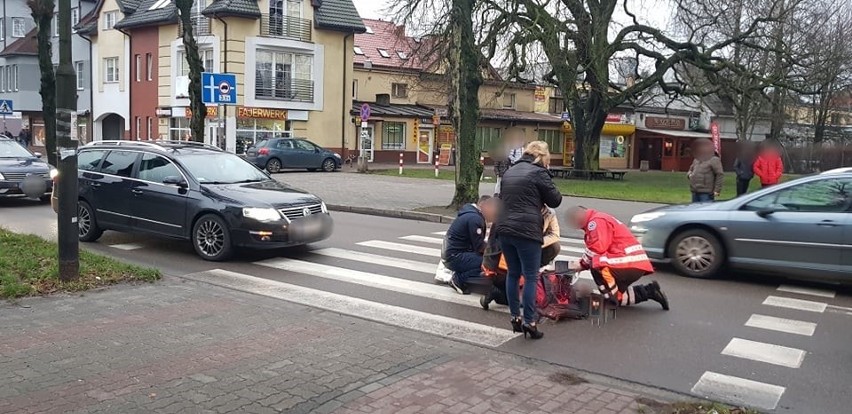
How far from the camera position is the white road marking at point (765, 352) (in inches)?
237

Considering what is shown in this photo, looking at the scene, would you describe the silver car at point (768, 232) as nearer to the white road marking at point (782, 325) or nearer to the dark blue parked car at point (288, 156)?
the white road marking at point (782, 325)

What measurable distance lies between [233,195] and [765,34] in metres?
24.6

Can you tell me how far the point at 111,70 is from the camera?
1753 inches

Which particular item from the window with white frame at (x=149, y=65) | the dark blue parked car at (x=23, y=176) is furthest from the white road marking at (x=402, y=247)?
the window with white frame at (x=149, y=65)

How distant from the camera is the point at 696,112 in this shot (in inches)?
2304

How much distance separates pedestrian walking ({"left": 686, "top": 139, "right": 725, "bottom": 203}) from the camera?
1318 cm

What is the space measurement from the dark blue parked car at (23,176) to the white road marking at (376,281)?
8.73 metres

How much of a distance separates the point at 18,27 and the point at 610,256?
212ft

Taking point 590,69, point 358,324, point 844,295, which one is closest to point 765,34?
point 590,69

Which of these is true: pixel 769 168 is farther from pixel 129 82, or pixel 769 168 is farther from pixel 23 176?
pixel 129 82

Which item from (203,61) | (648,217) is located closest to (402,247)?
(648,217)

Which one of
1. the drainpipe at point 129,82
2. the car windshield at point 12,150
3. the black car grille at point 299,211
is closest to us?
the black car grille at point 299,211

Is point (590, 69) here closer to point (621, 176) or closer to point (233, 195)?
point (621, 176)

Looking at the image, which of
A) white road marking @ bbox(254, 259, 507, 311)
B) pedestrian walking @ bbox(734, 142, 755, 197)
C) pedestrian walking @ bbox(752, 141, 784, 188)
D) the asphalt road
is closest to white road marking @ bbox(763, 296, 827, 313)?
the asphalt road
